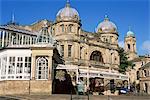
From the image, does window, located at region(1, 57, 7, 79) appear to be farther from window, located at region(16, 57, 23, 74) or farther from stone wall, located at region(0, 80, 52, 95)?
window, located at region(16, 57, 23, 74)

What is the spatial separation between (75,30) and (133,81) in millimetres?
38590

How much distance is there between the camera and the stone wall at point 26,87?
109 ft

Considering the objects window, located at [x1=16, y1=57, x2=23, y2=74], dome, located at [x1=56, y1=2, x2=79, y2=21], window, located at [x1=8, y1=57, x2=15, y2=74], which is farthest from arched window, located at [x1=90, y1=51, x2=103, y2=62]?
window, located at [x1=8, y1=57, x2=15, y2=74]

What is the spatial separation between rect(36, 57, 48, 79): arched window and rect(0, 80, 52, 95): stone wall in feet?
2.27

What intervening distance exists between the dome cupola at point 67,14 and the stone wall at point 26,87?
2226cm

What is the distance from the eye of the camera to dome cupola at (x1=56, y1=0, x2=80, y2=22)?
5394cm

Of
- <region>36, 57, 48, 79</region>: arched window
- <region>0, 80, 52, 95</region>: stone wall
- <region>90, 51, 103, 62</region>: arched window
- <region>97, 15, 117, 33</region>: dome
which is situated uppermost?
<region>97, 15, 117, 33</region>: dome

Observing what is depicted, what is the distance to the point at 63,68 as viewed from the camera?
127 feet

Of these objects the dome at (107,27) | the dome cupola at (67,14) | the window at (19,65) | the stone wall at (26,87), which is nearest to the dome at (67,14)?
the dome cupola at (67,14)

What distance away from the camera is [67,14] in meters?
54.4

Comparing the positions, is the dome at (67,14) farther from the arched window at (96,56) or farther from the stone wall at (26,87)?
the stone wall at (26,87)

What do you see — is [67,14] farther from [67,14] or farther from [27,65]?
[27,65]

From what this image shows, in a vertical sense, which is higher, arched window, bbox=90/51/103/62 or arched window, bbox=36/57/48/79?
arched window, bbox=90/51/103/62

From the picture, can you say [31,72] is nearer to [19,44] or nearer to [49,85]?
[49,85]
